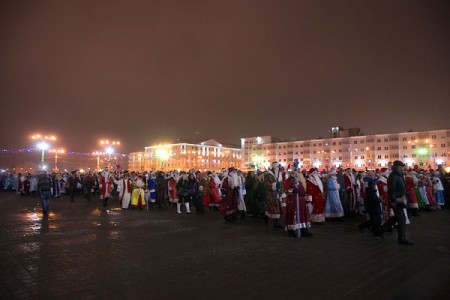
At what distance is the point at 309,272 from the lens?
5.42 metres

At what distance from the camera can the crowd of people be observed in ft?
28.6

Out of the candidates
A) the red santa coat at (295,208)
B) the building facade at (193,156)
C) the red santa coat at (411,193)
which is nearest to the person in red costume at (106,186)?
the red santa coat at (295,208)

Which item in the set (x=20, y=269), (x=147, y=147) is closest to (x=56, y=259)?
(x=20, y=269)

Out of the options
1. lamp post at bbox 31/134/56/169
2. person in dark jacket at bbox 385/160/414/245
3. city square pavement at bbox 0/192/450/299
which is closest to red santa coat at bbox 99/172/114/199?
city square pavement at bbox 0/192/450/299

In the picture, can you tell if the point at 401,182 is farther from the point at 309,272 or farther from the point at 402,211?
the point at 309,272

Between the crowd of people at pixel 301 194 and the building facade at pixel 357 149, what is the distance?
173 feet

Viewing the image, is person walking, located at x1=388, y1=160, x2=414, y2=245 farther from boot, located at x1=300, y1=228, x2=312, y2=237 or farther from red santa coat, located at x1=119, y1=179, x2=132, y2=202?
red santa coat, located at x1=119, y1=179, x2=132, y2=202

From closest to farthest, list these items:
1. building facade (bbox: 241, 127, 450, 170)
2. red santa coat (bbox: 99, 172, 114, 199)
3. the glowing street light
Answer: red santa coat (bbox: 99, 172, 114, 199)
the glowing street light
building facade (bbox: 241, 127, 450, 170)

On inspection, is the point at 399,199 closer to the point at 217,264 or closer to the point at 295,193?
the point at 295,193

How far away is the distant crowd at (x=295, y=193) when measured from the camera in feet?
29.1

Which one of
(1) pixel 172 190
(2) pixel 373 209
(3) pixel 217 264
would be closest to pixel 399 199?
(2) pixel 373 209

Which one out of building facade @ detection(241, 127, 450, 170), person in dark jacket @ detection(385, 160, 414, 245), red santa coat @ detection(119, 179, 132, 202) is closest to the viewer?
person in dark jacket @ detection(385, 160, 414, 245)

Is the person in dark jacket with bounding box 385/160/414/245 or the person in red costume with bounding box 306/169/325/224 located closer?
the person in dark jacket with bounding box 385/160/414/245

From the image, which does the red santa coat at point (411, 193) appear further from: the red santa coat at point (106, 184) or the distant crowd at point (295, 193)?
the red santa coat at point (106, 184)
